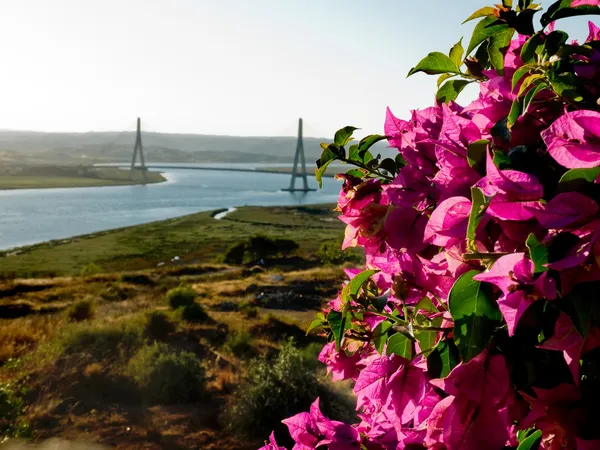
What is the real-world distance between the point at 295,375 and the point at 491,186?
3623 millimetres

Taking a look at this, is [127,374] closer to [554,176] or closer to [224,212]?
[554,176]

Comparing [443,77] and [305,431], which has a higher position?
[443,77]

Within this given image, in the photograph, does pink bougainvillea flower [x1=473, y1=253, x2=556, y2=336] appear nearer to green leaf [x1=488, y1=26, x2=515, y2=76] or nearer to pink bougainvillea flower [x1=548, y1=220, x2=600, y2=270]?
pink bougainvillea flower [x1=548, y1=220, x2=600, y2=270]

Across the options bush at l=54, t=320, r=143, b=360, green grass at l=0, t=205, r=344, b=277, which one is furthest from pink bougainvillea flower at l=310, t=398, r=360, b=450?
green grass at l=0, t=205, r=344, b=277

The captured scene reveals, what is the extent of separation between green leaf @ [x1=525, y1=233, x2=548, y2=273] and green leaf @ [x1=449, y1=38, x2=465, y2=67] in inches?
15.2

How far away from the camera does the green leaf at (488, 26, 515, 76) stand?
2.04 ft

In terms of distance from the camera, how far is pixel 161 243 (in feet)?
92.2

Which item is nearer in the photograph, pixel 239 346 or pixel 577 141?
pixel 577 141

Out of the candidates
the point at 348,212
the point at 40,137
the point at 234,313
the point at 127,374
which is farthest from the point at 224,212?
the point at 40,137

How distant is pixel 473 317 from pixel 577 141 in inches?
6.8

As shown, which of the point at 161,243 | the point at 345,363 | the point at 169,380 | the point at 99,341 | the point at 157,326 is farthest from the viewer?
the point at 161,243

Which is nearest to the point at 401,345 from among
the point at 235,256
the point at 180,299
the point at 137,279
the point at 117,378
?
the point at 117,378

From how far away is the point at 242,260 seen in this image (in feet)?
69.6

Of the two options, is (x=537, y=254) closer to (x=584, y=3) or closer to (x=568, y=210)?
(x=568, y=210)
